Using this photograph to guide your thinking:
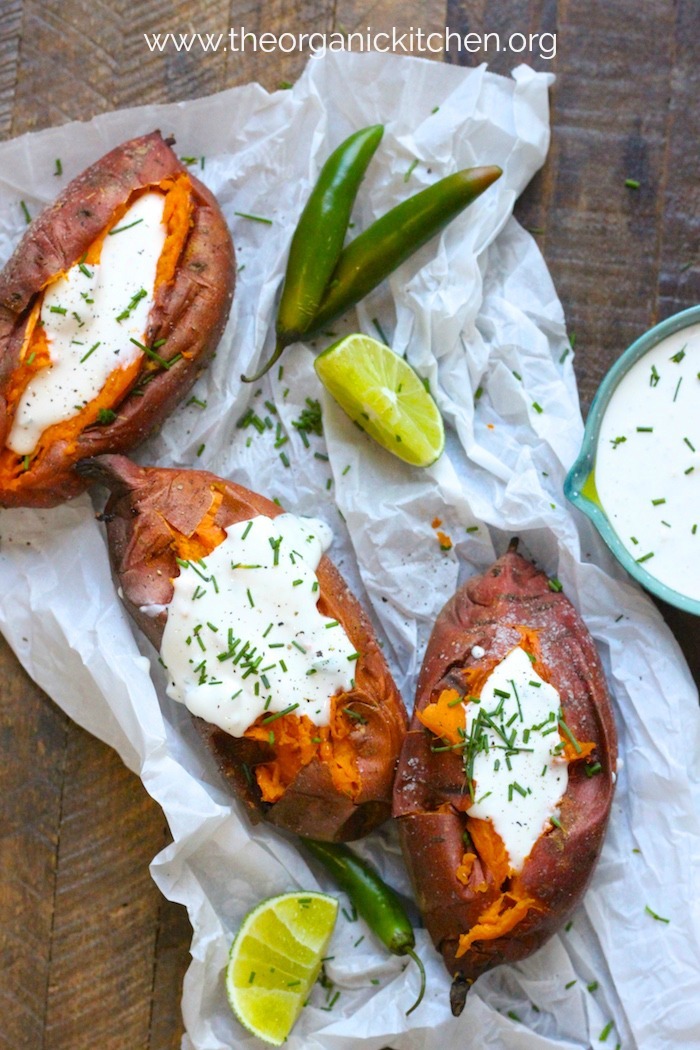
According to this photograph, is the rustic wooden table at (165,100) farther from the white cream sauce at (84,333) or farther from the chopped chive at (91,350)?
the chopped chive at (91,350)

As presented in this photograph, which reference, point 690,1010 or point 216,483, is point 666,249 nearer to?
point 216,483

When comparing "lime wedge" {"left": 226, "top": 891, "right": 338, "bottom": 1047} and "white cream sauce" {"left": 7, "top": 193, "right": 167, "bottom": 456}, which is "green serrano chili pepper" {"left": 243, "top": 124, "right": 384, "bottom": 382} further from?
"lime wedge" {"left": 226, "top": 891, "right": 338, "bottom": 1047}

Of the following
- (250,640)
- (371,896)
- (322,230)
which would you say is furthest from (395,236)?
(371,896)

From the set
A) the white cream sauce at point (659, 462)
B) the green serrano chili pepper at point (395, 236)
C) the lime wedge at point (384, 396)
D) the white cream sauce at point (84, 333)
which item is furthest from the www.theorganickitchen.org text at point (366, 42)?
the white cream sauce at point (659, 462)

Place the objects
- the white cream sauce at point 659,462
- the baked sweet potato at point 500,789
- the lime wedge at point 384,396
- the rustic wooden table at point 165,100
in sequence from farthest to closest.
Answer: the rustic wooden table at point 165,100
the lime wedge at point 384,396
the white cream sauce at point 659,462
the baked sweet potato at point 500,789

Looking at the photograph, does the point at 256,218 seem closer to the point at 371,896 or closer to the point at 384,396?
the point at 384,396
